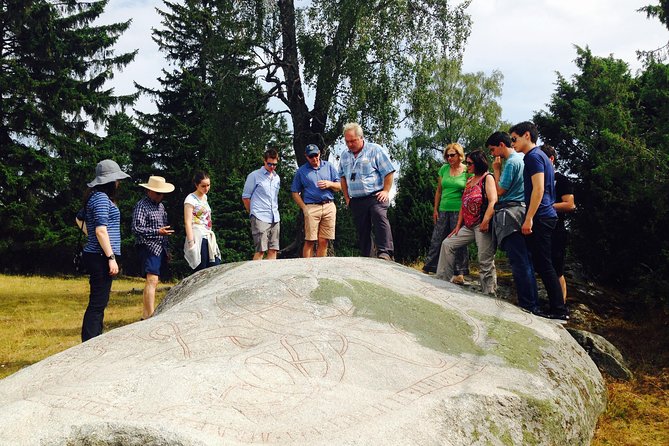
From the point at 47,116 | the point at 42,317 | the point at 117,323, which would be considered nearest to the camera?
the point at 117,323

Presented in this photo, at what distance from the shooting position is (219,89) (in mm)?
13969

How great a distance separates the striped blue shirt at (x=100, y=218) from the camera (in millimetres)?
5363

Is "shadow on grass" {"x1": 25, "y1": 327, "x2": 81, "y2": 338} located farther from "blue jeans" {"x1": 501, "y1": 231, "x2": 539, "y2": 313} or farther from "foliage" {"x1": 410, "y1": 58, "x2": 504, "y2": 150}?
"foliage" {"x1": 410, "y1": 58, "x2": 504, "y2": 150}

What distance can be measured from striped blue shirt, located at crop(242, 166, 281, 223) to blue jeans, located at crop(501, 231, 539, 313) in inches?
128

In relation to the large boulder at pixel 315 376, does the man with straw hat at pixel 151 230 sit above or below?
above

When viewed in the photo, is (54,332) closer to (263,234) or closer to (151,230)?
(151,230)

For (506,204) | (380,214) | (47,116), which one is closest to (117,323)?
(380,214)

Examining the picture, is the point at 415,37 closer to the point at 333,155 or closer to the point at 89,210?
the point at 333,155

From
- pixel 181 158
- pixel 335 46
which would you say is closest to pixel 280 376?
pixel 335 46

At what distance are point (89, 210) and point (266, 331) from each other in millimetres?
2635

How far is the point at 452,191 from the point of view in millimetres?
6812

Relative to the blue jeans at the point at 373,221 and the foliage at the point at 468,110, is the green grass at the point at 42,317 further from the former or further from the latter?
the foliage at the point at 468,110

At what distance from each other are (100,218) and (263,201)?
2.58 m

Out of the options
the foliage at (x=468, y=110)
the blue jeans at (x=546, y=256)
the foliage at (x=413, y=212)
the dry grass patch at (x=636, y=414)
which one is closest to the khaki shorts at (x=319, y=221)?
the blue jeans at (x=546, y=256)
